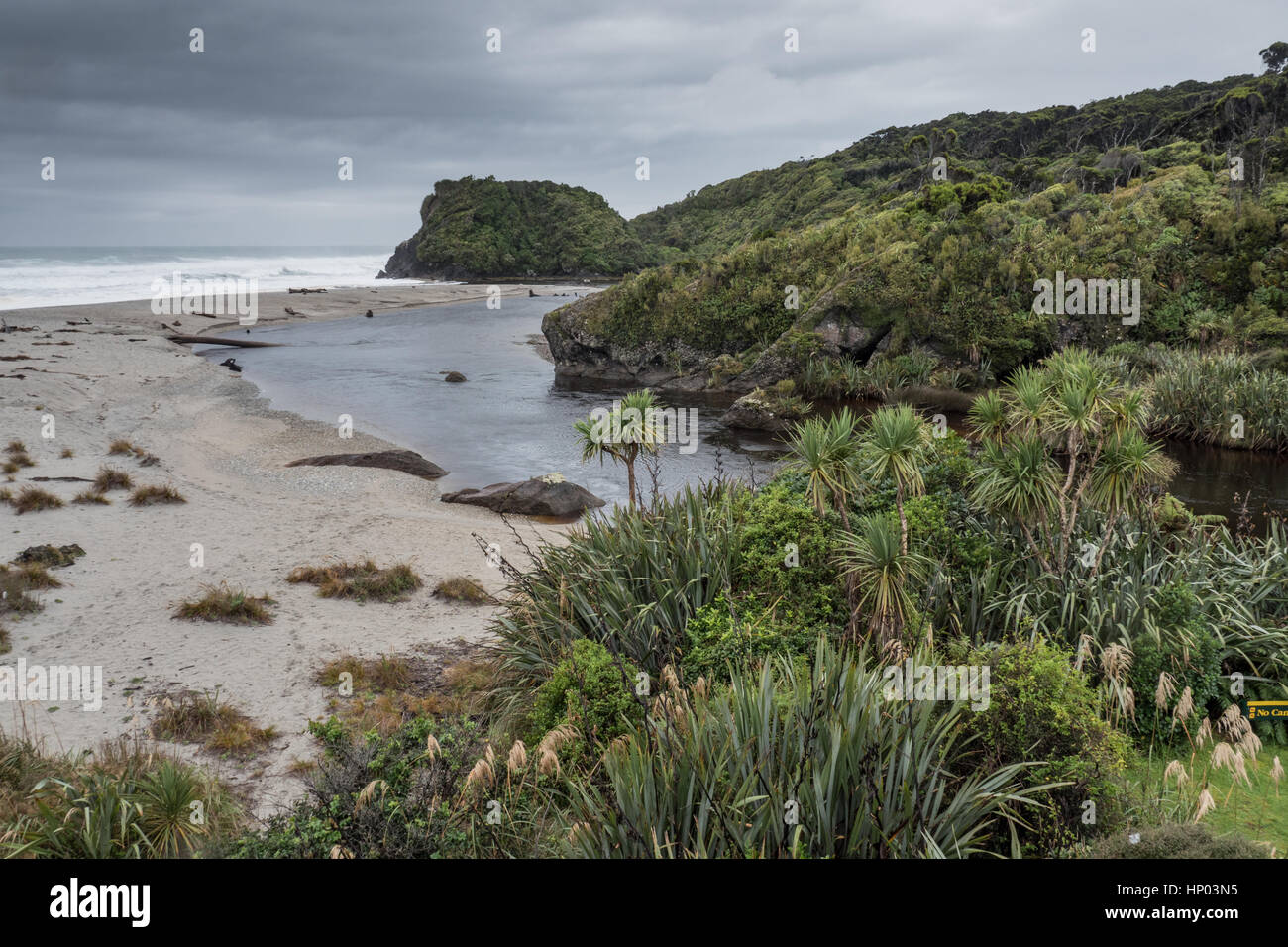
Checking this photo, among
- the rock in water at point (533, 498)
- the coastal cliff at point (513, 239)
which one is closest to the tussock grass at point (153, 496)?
the rock in water at point (533, 498)

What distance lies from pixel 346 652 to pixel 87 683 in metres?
3.13

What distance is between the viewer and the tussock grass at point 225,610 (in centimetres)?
1246

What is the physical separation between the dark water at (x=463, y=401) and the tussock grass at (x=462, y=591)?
5.08 metres

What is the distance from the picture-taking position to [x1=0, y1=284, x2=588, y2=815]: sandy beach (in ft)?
33.1

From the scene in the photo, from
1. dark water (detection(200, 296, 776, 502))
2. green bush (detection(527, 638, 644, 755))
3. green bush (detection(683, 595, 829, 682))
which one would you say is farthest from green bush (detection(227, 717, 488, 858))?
dark water (detection(200, 296, 776, 502))

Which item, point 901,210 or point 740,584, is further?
point 901,210

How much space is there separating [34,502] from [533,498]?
36.5 feet

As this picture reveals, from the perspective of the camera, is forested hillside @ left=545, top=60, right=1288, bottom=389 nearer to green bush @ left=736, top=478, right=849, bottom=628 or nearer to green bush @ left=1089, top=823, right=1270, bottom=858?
green bush @ left=736, top=478, right=849, bottom=628

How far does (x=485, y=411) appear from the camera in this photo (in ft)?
119

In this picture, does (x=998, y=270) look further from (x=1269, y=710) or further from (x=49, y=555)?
(x=49, y=555)

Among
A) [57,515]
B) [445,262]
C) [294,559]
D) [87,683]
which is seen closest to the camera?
[87,683]

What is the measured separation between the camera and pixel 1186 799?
592 cm
